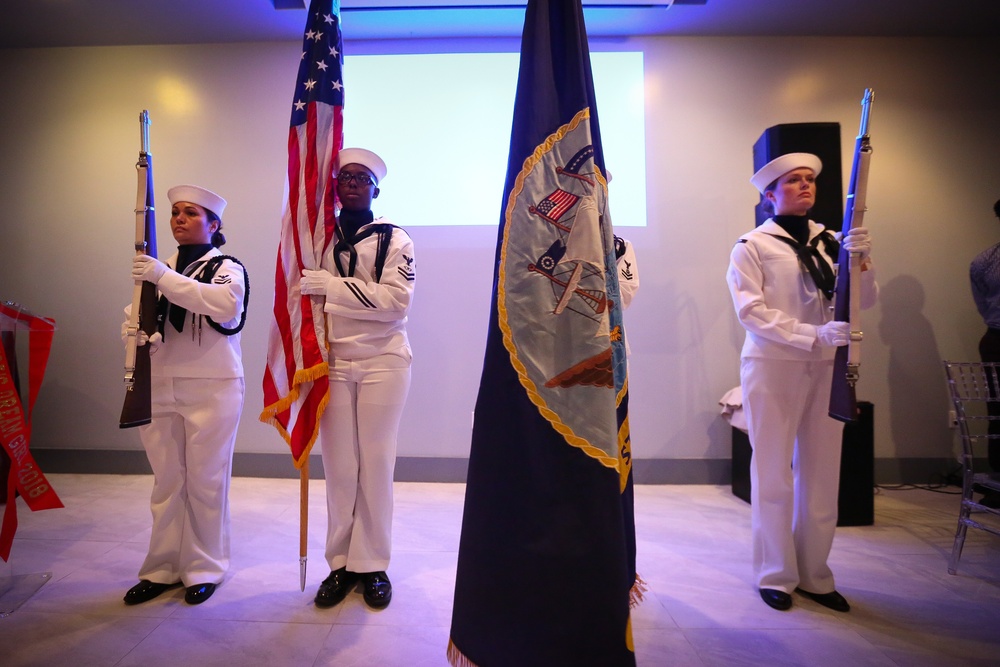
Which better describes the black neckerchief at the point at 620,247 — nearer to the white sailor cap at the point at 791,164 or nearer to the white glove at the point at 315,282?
the white sailor cap at the point at 791,164

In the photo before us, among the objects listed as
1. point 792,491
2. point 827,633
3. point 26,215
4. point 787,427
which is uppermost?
point 26,215

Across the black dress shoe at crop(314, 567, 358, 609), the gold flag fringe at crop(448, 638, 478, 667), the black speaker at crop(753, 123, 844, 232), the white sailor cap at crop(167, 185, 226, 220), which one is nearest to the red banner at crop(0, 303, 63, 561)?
the white sailor cap at crop(167, 185, 226, 220)

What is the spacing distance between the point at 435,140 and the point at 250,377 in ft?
7.98

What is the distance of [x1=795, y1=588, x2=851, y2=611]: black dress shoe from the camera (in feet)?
7.86

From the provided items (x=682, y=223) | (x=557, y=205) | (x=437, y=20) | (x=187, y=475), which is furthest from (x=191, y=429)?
(x=682, y=223)

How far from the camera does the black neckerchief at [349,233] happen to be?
8.34 ft

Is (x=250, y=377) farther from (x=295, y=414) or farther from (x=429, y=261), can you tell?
(x=295, y=414)

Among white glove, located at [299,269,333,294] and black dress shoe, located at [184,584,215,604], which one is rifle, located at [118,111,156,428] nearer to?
white glove, located at [299,269,333,294]

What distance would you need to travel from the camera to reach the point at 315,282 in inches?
95.1

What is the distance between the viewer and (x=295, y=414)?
8.01 ft

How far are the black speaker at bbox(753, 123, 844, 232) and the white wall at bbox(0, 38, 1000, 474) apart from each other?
0.81 metres

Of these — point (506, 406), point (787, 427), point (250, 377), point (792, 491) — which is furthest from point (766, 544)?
point (250, 377)

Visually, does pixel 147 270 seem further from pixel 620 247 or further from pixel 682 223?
pixel 682 223

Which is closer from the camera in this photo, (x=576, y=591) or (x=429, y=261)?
(x=576, y=591)
